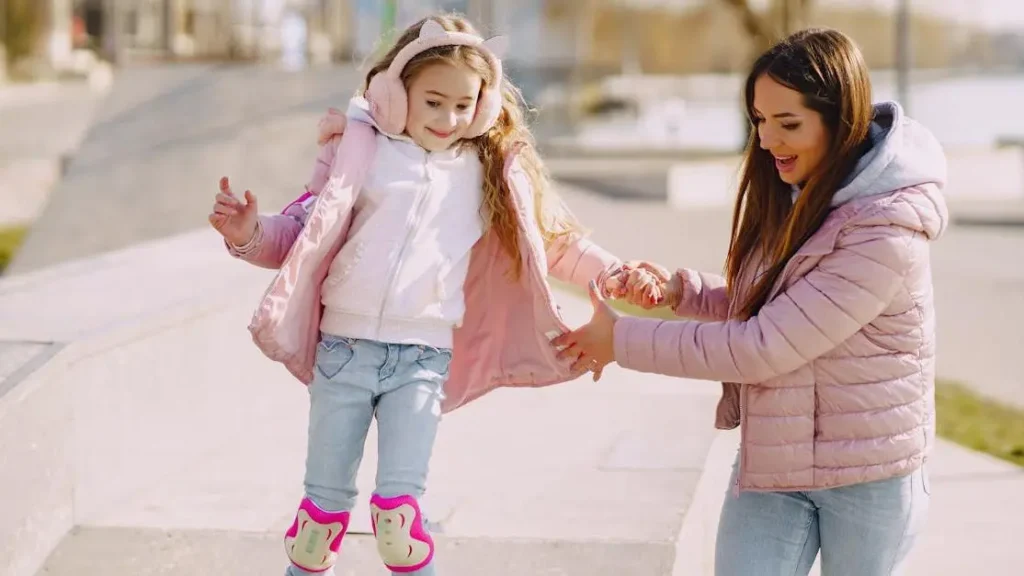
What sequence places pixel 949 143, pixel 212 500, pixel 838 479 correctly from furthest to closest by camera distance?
pixel 949 143 < pixel 212 500 < pixel 838 479

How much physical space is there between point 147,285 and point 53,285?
1.22 ft

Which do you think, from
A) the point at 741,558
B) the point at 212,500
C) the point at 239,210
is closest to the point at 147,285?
the point at 212,500

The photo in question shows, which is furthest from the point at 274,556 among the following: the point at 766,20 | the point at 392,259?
the point at 766,20

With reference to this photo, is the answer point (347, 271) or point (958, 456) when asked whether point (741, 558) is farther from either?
point (958, 456)

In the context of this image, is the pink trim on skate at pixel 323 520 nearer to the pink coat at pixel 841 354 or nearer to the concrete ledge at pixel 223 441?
the concrete ledge at pixel 223 441

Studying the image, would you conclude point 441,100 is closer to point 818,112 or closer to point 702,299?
point 702,299

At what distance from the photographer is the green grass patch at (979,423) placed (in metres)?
6.12

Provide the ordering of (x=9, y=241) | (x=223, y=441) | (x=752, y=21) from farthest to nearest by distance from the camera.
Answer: (x=752, y=21)
(x=9, y=241)
(x=223, y=441)

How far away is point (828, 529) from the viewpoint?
2781mm

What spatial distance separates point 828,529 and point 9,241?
14.8m

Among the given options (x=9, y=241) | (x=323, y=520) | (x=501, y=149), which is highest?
(x=501, y=149)

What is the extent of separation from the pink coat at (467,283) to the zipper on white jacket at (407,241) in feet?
0.46

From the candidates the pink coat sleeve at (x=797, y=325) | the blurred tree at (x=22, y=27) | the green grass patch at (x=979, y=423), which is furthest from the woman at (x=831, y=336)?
the blurred tree at (x=22, y=27)

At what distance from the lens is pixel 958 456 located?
5.67 meters
